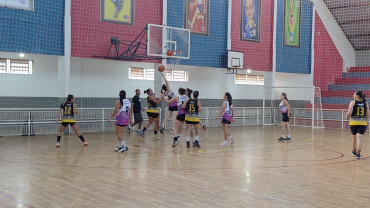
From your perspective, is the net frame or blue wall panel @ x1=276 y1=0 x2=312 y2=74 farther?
blue wall panel @ x1=276 y1=0 x2=312 y2=74

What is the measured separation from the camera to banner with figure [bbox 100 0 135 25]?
17656mm

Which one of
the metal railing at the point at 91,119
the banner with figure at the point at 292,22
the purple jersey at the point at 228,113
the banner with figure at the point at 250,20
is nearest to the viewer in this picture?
the purple jersey at the point at 228,113

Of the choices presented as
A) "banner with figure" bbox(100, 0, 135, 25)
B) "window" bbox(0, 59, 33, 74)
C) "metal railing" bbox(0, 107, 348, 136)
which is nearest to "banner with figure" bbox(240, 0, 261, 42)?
"metal railing" bbox(0, 107, 348, 136)

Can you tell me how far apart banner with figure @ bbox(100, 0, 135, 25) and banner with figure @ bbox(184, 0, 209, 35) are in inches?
125

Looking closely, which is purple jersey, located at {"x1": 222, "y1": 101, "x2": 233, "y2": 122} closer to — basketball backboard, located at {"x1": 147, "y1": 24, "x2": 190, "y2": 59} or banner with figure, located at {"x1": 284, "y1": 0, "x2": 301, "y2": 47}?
basketball backboard, located at {"x1": 147, "y1": 24, "x2": 190, "y2": 59}

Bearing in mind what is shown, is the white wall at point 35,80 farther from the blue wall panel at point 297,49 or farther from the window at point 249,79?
the blue wall panel at point 297,49

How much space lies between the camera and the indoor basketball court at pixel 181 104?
7.11 metres

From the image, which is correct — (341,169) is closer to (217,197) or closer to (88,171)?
(217,197)

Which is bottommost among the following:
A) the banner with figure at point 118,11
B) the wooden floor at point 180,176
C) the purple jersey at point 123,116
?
the wooden floor at point 180,176

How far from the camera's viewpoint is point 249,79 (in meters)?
25.6

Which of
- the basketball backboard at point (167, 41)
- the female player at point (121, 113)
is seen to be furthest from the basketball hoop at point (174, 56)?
the female player at point (121, 113)

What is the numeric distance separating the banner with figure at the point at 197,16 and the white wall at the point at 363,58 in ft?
46.2

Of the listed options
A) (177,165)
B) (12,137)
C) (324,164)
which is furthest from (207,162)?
(12,137)

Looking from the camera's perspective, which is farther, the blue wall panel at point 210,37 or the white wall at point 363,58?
the white wall at point 363,58
